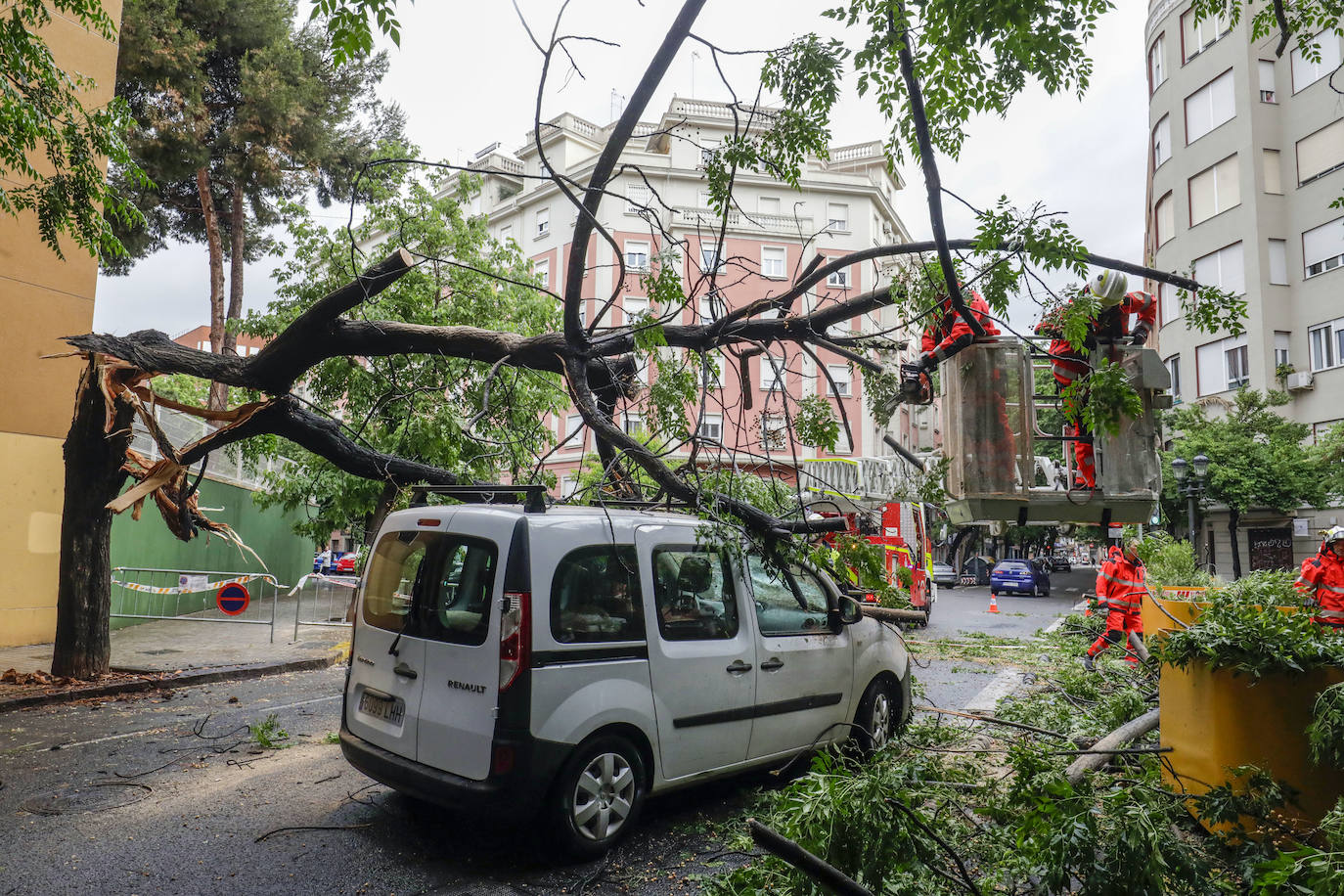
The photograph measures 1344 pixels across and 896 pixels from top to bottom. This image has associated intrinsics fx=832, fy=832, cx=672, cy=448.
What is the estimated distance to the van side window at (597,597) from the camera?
14.6 ft

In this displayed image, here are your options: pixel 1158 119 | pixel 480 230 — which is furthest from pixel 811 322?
pixel 1158 119

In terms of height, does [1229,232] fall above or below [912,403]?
above

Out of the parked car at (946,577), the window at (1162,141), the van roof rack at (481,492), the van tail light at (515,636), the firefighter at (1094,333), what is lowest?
the parked car at (946,577)

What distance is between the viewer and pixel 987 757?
238 inches

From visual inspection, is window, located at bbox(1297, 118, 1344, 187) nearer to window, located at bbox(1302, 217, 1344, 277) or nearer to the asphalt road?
window, located at bbox(1302, 217, 1344, 277)

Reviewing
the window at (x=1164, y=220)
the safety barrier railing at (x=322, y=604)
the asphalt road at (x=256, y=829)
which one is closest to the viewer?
the asphalt road at (x=256, y=829)

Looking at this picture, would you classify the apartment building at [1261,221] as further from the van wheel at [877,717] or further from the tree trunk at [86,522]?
the tree trunk at [86,522]

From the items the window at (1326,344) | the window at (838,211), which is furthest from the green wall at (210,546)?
the window at (1326,344)

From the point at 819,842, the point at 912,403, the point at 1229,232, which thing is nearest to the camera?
the point at 819,842

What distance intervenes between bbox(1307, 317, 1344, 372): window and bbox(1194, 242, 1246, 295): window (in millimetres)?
2498

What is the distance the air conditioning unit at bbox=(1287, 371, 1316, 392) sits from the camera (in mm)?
25844

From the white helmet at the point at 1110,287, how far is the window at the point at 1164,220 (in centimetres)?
3044

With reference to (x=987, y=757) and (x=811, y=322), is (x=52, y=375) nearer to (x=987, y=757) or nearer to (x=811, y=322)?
(x=811, y=322)

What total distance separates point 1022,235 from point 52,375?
44.1 feet
